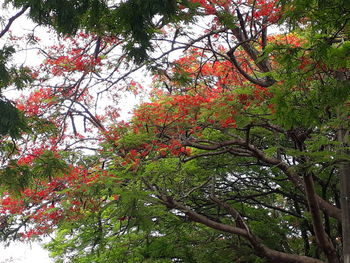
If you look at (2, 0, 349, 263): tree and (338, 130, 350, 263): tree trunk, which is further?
(338, 130, 350, 263): tree trunk

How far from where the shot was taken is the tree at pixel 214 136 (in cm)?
459

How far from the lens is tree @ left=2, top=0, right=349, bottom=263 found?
4.59 m

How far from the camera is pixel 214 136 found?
7.86m

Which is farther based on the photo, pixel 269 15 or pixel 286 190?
pixel 286 190

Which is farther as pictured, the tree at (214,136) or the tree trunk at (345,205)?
the tree trunk at (345,205)

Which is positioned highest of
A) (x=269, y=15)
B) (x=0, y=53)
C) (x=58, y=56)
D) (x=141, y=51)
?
(x=269, y=15)

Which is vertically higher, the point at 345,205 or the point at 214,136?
the point at 214,136

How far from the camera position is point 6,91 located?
527cm

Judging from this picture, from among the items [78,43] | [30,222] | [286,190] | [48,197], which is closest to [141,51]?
[78,43]

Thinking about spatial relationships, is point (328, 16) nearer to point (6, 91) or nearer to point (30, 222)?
point (6, 91)

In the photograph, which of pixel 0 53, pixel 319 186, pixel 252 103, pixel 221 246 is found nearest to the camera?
pixel 0 53

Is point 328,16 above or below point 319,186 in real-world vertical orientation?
below

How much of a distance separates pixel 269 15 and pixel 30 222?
5.81 metres

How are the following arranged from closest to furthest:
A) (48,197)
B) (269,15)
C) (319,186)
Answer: (269,15), (48,197), (319,186)
